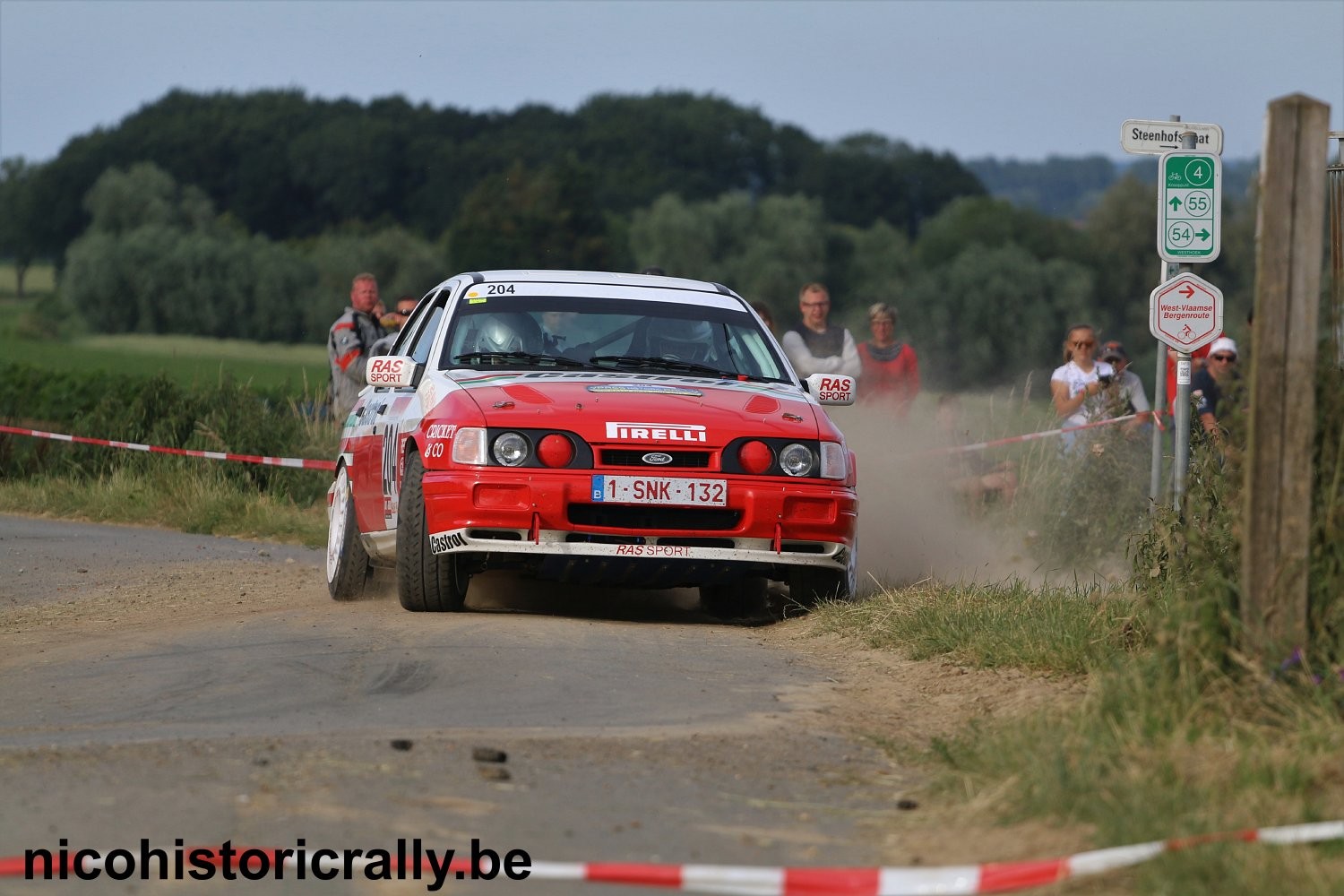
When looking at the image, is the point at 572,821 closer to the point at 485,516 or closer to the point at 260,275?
the point at 485,516

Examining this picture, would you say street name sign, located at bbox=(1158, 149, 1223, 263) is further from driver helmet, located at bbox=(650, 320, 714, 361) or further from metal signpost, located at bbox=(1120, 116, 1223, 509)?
driver helmet, located at bbox=(650, 320, 714, 361)

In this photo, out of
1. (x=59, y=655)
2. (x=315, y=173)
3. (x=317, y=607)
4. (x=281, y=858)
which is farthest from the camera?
(x=315, y=173)

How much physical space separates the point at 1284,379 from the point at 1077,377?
933 centimetres

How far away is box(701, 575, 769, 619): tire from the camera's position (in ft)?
33.7

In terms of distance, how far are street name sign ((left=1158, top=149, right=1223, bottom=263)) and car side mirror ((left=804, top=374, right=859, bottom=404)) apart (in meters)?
2.88

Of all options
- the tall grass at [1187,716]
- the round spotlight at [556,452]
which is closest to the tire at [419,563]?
the round spotlight at [556,452]

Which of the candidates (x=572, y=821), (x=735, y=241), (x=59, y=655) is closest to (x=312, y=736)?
(x=572, y=821)

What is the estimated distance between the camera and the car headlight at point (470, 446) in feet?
30.1

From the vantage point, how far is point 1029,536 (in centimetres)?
1389

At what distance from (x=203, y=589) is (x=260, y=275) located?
79429 millimetres

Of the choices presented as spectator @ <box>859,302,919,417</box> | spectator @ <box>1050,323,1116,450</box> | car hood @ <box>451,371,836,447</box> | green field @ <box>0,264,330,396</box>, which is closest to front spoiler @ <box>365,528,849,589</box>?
car hood @ <box>451,371,836,447</box>

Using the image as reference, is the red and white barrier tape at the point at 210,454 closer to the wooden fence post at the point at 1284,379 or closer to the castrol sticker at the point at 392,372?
the castrol sticker at the point at 392,372

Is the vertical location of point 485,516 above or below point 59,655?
above

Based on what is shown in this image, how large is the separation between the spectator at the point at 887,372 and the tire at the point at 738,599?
5360 millimetres
